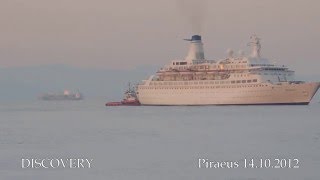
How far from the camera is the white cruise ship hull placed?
274ft

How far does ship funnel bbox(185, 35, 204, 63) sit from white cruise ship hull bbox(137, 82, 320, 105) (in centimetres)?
520

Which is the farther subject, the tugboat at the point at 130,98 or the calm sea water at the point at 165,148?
the tugboat at the point at 130,98

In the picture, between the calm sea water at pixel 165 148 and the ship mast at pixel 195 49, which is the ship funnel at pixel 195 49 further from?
the calm sea water at pixel 165 148

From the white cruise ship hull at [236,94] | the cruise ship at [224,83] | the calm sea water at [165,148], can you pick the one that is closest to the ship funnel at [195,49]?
the cruise ship at [224,83]

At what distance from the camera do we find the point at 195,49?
96.5m

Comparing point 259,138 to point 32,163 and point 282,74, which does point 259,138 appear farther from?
point 282,74

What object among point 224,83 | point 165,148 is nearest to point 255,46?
point 224,83

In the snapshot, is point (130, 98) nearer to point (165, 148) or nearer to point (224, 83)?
point (224, 83)

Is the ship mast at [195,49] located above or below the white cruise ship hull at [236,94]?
above

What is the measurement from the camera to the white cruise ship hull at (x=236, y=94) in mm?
83438

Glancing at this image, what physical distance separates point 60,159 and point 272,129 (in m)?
20.5

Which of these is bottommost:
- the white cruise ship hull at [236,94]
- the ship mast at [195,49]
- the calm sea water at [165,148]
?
the calm sea water at [165,148]

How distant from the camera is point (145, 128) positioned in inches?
2098

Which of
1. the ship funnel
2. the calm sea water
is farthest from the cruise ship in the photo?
the calm sea water
